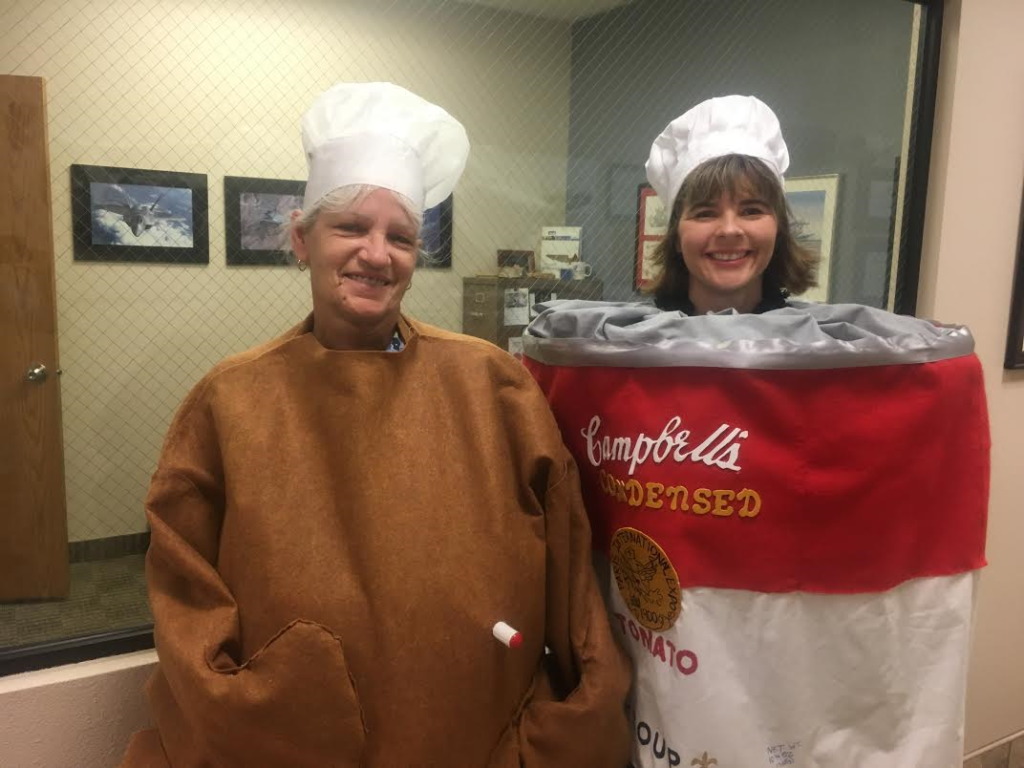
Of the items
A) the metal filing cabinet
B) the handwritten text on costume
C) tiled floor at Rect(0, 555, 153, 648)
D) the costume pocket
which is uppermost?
the metal filing cabinet

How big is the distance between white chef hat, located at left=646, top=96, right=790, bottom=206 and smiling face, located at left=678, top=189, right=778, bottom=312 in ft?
0.19

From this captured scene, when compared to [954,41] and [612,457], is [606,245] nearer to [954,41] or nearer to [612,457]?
[954,41]

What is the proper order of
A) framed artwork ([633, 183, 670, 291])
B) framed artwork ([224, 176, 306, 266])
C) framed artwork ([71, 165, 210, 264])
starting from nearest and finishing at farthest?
framed artwork ([71, 165, 210, 264]) < framed artwork ([224, 176, 306, 266]) < framed artwork ([633, 183, 670, 291])

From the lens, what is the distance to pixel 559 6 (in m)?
1.99

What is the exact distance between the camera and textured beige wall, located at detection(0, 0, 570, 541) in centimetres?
172

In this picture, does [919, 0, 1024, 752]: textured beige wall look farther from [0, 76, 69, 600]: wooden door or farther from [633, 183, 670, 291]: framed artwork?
[0, 76, 69, 600]: wooden door

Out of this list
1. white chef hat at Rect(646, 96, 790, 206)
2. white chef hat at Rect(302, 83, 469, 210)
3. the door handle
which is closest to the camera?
white chef hat at Rect(302, 83, 469, 210)

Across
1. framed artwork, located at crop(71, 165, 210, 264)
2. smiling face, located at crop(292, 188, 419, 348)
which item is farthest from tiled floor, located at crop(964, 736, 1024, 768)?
framed artwork, located at crop(71, 165, 210, 264)

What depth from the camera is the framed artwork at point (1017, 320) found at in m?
1.66

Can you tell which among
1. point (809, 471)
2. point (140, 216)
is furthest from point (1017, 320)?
point (140, 216)

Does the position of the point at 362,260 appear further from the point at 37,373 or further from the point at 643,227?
the point at 643,227

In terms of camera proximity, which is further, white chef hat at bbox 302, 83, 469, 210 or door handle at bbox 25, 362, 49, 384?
door handle at bbox 25, 362, 49, 384

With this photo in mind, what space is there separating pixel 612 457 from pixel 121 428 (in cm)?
151

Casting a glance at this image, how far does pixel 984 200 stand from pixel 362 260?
139cm
